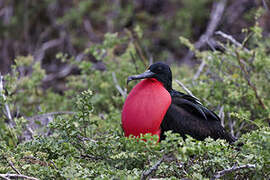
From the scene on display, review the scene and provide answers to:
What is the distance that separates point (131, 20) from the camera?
202 inches

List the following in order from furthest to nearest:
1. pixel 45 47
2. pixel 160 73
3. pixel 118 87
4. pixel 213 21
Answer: pixel 45 47 < pixel 213 21 < pixel 118 87 < pixel 160 73

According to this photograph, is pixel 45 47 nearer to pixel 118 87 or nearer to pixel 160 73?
pixel 118 87

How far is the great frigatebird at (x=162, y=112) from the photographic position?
2.08m

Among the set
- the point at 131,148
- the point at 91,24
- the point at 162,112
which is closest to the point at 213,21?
the point at 91,24

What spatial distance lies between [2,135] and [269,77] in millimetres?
1852

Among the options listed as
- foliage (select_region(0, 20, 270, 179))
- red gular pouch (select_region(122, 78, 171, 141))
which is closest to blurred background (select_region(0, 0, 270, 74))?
foliage (select_region(0, 20, 270, 179))

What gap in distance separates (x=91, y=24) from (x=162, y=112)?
3.46 meters

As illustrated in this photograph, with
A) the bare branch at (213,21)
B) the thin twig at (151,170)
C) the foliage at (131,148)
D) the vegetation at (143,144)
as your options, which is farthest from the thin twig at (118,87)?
the bare branch at (213,21)

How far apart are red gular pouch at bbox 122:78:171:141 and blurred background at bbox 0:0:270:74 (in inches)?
102

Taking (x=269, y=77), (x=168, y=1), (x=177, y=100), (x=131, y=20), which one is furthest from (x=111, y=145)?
(x=168, y=1)

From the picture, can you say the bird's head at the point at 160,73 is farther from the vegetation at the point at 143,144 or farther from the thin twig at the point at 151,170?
the thin twig at the point at 151,170

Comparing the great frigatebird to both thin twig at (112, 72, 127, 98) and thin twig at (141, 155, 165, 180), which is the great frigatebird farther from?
thin twig at (112, 72, 127, 98)

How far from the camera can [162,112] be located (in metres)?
2.14

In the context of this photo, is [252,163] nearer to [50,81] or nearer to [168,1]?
[50,81]
